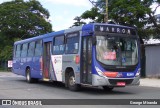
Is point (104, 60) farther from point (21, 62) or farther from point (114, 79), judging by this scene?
point (21, 62)

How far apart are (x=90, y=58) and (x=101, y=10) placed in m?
17.9

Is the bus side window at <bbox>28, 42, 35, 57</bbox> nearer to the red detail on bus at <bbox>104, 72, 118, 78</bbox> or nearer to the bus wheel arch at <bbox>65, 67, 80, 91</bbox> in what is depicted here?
the bus wheel arch at <bbox>65, 67, 80, 91</bbox>

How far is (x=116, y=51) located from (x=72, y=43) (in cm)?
269

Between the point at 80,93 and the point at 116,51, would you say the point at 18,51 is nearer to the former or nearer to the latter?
the point at 80,93

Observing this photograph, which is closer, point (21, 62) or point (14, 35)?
point (21, 62)

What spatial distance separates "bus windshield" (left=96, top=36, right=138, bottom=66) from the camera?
16.6 metres

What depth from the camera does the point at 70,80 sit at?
18.7 metres

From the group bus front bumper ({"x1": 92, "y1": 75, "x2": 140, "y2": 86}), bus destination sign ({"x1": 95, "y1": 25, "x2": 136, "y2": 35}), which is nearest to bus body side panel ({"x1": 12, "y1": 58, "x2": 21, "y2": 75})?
bus destination sign ({"x1": 95, "y1": 25, "x2": 136, "y2": 35})

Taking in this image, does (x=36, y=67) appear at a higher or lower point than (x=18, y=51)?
lower

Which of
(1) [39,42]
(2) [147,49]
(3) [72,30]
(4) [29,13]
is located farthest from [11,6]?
(3) [72,30]

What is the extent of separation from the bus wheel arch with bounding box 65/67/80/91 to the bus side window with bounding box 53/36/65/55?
4.21 ft

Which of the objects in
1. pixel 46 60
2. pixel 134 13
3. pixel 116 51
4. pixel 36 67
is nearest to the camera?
pixel 116 51

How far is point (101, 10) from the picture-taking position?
3416 centimetres

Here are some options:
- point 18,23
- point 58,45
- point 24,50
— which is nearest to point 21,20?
point 18,23
